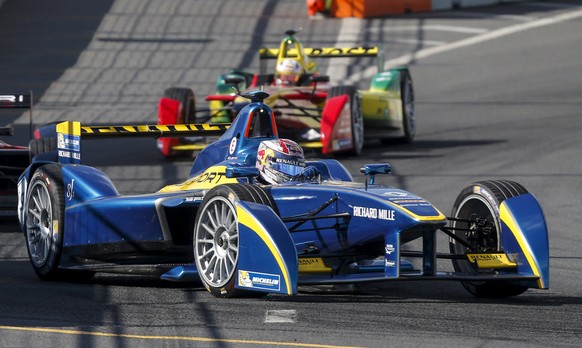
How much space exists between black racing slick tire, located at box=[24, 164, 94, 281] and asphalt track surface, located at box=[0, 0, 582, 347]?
0.21 metres

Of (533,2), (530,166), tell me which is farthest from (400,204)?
(533,2)

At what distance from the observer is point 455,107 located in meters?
26.8

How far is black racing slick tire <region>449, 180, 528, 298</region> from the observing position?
1104 cm

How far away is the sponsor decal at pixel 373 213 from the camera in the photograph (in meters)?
10.4

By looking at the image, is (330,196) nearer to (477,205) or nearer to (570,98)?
(477,205)

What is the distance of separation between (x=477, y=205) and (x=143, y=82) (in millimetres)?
18664

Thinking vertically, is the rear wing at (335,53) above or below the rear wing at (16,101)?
above

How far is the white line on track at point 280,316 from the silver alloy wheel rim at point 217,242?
0.56 m

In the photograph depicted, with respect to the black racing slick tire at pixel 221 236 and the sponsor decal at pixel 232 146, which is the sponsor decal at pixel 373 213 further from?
the sponsor decal at pixel 232 146

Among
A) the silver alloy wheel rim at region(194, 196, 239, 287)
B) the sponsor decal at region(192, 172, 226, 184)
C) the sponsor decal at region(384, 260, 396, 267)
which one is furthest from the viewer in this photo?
the sponsor decal at region(192, 172, 226, 184)

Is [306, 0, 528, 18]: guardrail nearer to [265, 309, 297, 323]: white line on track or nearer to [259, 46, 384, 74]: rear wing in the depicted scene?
[259, 46, 384, 74]: rear wing

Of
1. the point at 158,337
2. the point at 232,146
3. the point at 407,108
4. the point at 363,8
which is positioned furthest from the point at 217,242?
the point at 363,8

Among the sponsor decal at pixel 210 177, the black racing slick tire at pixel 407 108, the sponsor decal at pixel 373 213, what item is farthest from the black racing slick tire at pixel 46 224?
the black racing slick tire at pixel 407 108

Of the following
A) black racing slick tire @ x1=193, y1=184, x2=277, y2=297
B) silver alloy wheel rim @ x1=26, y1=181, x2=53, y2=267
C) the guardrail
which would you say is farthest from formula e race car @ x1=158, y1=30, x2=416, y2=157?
the guardrail
